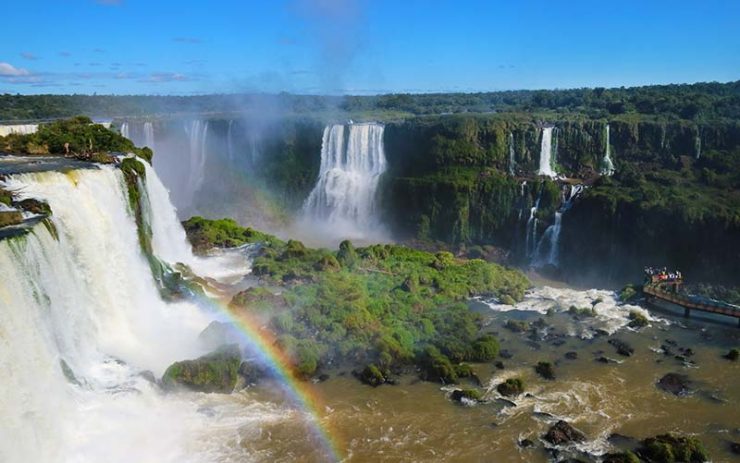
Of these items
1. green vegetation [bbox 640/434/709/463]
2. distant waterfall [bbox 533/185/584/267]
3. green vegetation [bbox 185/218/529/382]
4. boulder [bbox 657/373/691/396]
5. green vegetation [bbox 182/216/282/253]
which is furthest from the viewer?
distant waterfall [bbox 533/185/584/267]

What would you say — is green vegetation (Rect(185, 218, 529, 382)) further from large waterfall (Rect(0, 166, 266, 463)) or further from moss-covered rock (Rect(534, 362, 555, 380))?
large waterfall (Rect(0, 166, 266, 463))

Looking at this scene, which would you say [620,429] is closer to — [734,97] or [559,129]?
[559,129]

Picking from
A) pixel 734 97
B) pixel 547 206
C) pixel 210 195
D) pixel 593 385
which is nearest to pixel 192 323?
pixel 593 385

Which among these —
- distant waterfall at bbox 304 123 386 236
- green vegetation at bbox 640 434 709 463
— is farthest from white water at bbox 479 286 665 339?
distant waterfall at bbox 304 123 386 236

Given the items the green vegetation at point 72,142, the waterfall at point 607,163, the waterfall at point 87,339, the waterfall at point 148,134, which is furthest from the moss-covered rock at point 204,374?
the waterfall at point 148,134

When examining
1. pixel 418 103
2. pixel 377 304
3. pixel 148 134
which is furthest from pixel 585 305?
pixel 418 103

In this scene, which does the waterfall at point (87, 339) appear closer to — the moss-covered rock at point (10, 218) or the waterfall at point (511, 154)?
the moss-covered rock at point (10, 218)
